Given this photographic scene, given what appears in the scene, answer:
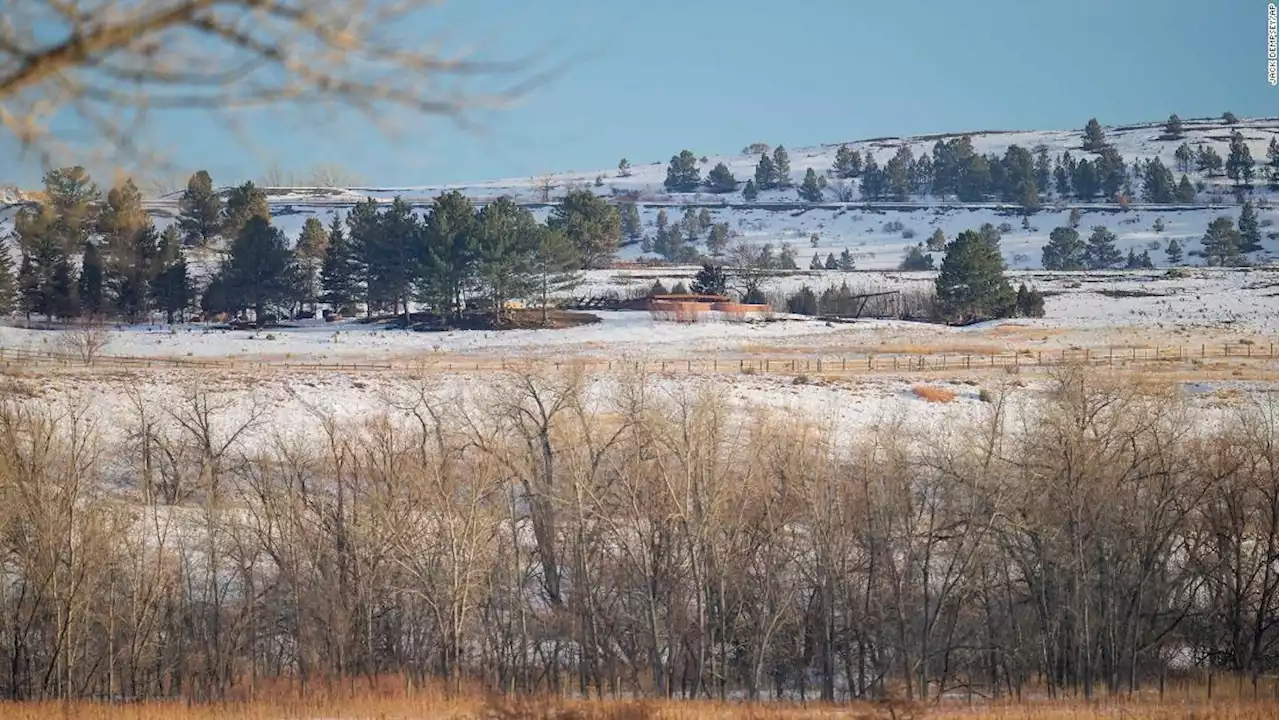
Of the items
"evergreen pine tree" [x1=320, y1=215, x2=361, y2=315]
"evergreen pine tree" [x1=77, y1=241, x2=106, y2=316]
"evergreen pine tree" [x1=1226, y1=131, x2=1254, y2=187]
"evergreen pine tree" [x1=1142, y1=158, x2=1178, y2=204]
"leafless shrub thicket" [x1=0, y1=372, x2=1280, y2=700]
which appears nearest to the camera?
"leafless shrub thicket" [x1=0, y1=372, x2=1280, y2=700]

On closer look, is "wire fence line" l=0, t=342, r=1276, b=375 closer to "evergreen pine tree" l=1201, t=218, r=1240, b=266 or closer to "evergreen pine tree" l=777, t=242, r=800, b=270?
"evergreen pine tree" l=777, t=242, r=800, b=270

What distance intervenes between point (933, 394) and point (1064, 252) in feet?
303

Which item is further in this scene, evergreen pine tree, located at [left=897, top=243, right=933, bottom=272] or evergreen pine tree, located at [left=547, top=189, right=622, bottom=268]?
evergreen pine tree, located at [left=897, top=243, right=933, bottom=272]

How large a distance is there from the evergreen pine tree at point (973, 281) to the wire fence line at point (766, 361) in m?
16.1

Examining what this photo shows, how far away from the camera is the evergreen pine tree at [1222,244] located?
11994 cm

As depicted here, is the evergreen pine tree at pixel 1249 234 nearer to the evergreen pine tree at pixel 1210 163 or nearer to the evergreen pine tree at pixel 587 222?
the evergreen pine tree at pixel 1210 163

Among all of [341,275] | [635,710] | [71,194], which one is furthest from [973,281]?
[71,194]

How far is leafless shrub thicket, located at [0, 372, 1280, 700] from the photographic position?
82.9ft

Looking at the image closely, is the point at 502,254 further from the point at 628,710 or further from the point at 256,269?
the point at 628,710

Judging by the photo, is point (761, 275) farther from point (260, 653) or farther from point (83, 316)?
point (260, 653)

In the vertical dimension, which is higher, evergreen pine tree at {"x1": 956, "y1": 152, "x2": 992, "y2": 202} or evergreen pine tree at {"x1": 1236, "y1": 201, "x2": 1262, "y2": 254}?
evergreen pine tree at {"x1": 956, "y1": 152, "x2": 992, "y2": 202}

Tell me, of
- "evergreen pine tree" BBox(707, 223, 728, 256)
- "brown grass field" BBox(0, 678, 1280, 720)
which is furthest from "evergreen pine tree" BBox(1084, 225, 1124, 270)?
"brown grass field" BBox(0, 678, 1280, 720)

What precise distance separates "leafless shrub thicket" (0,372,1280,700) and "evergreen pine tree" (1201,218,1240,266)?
340ft

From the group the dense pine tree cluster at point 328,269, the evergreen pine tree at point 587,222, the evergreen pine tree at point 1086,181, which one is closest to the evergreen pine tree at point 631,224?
the evergreen pine tree at point 1086,181
